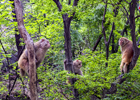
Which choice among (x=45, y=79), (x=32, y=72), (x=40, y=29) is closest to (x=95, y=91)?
(x=45, y=79)

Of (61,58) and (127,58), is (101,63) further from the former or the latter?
(61,58)

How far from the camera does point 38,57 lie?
16.8ft

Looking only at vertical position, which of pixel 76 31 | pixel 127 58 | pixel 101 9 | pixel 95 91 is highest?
pixel 101 9

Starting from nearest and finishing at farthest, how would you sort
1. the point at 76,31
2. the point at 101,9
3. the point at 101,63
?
the point at 101,63, the point at 101,9, the point at 76,31

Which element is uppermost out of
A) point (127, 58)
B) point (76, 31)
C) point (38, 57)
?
point (76, 31)

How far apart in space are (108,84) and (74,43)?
6124mm

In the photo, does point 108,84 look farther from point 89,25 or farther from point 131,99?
point 89,25

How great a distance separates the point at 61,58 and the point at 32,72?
7287mm

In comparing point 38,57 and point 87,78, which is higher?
point 38,57

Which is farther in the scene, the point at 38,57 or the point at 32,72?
the point at 38,57

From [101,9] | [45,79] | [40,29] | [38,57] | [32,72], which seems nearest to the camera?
[32,72]

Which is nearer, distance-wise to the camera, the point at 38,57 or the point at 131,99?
the point at 131,99

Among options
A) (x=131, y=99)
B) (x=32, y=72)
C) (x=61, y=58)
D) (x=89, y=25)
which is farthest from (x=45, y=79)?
(x=89, y=25)

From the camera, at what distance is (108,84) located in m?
5.36
